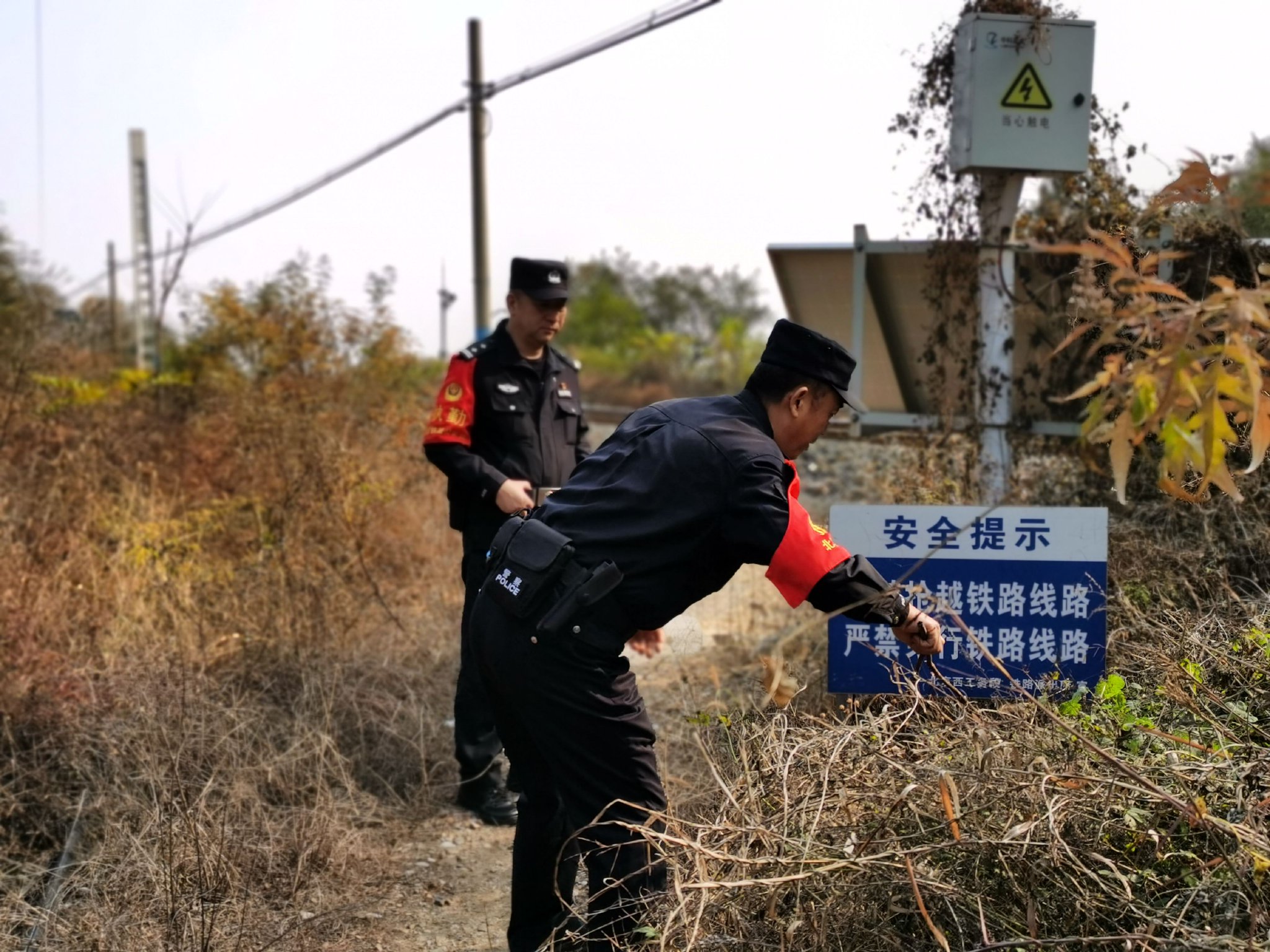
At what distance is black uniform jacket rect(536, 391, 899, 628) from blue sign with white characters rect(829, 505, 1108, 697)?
3.89ft

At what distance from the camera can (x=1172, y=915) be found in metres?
2.32

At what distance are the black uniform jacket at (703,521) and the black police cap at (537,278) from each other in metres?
1.85

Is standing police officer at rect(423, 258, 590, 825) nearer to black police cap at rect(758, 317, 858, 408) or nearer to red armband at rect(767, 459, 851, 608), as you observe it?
black police cap at rect(758, 317, 858, 408)

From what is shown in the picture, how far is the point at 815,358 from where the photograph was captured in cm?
307

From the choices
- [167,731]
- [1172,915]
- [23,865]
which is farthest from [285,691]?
[1172,915]

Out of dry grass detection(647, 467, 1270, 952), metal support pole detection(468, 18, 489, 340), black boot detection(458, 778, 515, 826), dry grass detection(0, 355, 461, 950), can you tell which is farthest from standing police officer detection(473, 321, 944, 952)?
metal support pole detection(468, 18, 489, 340)

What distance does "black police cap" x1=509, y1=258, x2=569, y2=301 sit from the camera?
488 cm

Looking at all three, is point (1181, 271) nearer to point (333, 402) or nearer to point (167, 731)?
point (167, 731)

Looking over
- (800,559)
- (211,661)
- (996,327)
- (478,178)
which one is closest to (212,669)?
(211,661)

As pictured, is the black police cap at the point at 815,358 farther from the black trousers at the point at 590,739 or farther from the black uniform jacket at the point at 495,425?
the black uniform jacket at the point at 495,425

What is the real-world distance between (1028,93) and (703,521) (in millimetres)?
3557

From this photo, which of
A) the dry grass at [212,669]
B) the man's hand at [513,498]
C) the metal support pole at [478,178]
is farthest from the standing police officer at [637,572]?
the metal support pole at [478,178]

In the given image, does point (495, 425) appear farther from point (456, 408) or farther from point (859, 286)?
point (859, 286)

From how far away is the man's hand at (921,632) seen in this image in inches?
119
